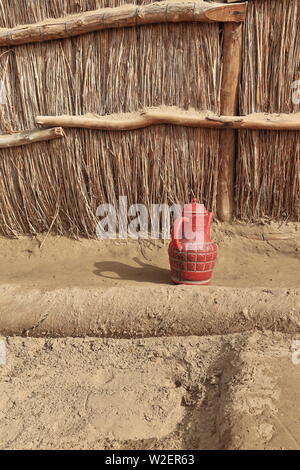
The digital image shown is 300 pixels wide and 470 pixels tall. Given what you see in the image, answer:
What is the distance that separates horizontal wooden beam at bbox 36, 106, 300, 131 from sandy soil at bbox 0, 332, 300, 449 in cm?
174

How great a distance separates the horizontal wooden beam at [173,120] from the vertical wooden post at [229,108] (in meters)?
0.13

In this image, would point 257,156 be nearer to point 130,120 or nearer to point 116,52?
point 130,120

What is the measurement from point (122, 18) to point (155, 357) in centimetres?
265

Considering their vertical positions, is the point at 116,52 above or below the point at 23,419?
above

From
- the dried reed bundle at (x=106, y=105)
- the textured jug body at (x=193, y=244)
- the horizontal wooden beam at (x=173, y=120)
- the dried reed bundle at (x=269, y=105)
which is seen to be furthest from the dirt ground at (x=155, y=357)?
the horizontal wooden beam at (x=173, y=120)

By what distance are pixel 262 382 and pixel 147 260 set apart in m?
1.86

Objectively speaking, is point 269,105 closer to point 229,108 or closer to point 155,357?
point 229,108

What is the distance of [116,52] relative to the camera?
11.5 ft

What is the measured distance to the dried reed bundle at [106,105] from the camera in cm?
344

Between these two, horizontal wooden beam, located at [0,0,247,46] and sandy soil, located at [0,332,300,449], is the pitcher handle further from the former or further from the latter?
horizontal wooden beam, located at [0,0,247,46]

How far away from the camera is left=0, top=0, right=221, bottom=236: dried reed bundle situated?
135 inches

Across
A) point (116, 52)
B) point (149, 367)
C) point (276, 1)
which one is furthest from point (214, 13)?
point (149, 367)

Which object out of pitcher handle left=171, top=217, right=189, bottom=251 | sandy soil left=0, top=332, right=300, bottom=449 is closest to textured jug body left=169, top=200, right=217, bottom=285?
pitcher handle left=171, top=217, right=189, bottom=251

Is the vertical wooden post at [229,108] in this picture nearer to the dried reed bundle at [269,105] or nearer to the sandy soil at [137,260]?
the dried reed bundle at [269,105]
